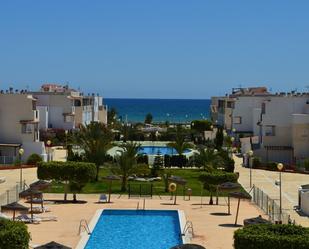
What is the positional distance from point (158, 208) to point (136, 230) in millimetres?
5184

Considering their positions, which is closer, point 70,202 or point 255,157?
point 70,202

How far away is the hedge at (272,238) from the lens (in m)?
15.9

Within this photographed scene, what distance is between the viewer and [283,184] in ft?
143

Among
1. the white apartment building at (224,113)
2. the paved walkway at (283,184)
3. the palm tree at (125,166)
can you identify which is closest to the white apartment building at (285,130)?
the paved walkway at (283,184)

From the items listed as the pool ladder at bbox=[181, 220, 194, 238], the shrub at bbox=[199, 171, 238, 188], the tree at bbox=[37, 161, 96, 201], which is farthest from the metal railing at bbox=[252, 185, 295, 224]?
the tree at bbox=[37, 161, 96, 201]

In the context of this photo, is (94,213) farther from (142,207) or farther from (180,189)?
(180,189)

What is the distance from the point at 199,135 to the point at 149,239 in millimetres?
57239

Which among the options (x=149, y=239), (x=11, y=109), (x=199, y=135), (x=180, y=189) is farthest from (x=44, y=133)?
(x=149, y=239)

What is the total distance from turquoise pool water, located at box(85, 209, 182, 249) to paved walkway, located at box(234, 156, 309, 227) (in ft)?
20.3

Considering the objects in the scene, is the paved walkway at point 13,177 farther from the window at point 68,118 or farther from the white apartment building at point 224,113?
the white apartment building at point 224,113

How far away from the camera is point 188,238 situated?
2486cm

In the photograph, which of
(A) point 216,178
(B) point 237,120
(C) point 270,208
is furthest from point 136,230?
(B) point 237,120

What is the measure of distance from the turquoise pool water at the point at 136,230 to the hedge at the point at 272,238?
307 inches

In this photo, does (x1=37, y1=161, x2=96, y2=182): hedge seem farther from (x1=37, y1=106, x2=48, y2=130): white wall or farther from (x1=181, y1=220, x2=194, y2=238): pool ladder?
(x1=37, y1=106, x2=48, y2=130): white wall
